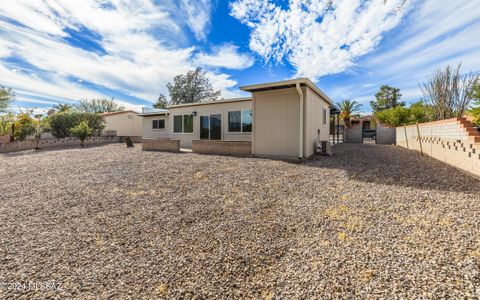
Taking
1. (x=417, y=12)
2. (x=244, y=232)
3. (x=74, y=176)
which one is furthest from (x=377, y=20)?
(x=74, y=176)

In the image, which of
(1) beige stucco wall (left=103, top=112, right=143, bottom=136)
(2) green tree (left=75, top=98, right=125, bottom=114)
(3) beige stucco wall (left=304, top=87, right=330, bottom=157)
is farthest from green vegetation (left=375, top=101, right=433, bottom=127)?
(2) green tree (left=75, top=98, right=125, bottom=114)

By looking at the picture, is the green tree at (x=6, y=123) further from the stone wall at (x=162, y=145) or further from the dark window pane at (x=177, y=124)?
the dark window pane at (x=177, y=124)

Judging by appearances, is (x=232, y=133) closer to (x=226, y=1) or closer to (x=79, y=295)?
(x=226, y=1)

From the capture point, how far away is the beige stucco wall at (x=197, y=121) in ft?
36.5

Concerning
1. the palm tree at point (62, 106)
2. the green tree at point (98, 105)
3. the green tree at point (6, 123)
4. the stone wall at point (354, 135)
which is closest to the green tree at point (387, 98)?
the stone wall at point (354, 135)

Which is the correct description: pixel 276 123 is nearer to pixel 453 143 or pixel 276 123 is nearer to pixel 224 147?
pixel 224 147

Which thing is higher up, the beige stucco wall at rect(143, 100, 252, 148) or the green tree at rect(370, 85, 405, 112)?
the green tree at rect(370, 85, 405, 112)

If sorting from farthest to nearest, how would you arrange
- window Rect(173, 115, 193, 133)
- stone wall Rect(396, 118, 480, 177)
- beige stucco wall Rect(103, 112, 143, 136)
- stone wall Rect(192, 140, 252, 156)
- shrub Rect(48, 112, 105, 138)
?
beige stucco wall Rect(103, 112, 143, 136) → shrub Rect(48, 112, 105, 138) → window Rect(173, 115, 193, 133) → stone wall Rect(192, 140, 252, 156) → stone wall Rect(396, 118, 480, 177)

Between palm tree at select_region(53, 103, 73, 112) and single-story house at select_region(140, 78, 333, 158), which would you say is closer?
single-story house at select_region(140, 78, 333, 158)

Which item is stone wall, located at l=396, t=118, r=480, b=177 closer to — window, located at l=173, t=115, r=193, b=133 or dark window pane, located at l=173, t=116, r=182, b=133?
window, located at l=173, t=115, r=193, b=133

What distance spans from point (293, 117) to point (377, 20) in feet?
11.8

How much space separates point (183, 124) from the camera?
1371cm

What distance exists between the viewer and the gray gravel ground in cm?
193

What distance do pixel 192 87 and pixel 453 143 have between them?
29.6 metres
